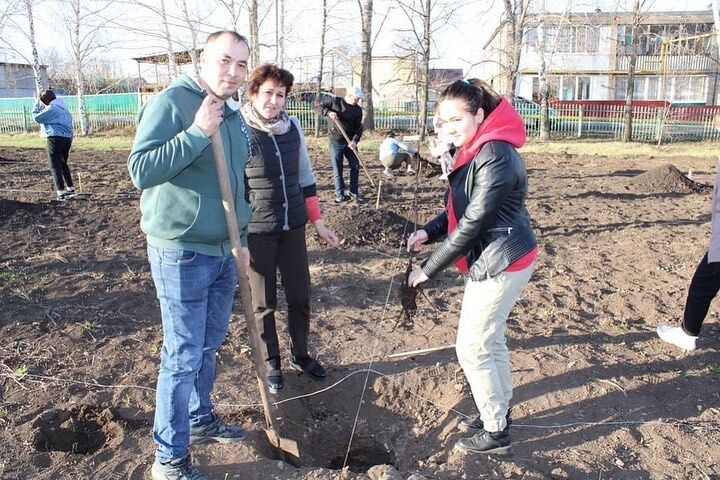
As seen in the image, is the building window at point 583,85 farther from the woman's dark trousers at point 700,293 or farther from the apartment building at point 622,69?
the woman's dark trousers at point 700,293

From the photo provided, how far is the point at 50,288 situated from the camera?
215 inches

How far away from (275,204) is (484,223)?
52.4 inches

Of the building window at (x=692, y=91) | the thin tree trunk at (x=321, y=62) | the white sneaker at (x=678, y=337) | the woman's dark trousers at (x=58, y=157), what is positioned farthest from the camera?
the building window at (x=692, y=91)

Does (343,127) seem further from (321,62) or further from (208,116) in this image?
(321,62)

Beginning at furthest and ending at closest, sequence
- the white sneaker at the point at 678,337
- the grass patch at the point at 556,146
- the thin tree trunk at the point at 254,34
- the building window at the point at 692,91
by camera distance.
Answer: the building window at the point at 692,91
the grass patch at the point at 556,146
the thin tree trunk at the point at 254,34
the white sneaker at the point at 678,337

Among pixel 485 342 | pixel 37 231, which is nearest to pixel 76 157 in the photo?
pixel 37 231

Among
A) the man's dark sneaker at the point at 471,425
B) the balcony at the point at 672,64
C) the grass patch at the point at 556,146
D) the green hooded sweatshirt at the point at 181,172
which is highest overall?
the balcony at the point at 672,64

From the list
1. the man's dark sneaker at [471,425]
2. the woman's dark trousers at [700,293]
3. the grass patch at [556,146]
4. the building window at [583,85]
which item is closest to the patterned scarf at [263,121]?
the man's dark sneaker at [471,425]

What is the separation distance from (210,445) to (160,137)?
1.70 metres

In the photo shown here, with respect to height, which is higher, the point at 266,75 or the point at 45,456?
the point at 266,75

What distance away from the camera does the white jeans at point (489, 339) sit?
2768 mm

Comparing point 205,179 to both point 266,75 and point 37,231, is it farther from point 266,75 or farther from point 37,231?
point 37,231

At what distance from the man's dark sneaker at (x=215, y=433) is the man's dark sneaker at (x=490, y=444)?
1.22m

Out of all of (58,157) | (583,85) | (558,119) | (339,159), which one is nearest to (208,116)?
(339,159)
